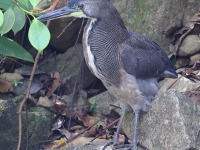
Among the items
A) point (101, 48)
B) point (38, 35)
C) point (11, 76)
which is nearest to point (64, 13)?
point (101, 48)

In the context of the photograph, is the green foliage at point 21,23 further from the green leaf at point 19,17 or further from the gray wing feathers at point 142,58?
the gray wing feathers at point 142,58

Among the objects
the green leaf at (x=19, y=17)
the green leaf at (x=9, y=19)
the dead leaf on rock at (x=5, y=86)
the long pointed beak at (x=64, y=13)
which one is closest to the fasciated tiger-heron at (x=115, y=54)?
the long pointed beak at (x=64, y=13)

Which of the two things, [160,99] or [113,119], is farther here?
[113,119]

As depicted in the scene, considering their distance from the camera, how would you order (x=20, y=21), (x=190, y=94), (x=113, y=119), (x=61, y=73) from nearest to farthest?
(x=20, y=21)
(x=190, y=94)
(x=113, y=119)
(x=61, y=73)

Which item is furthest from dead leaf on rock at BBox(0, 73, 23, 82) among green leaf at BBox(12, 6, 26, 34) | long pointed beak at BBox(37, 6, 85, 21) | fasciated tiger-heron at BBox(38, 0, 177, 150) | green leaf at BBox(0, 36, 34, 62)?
green leaf at BBox(12, 6, 26, 34)

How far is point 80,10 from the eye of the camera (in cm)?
411

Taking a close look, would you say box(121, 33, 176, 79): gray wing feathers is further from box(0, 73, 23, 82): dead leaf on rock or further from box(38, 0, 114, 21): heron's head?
box(0, 73, 23, 82): dead leaf on rock

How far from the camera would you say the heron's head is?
408 cm

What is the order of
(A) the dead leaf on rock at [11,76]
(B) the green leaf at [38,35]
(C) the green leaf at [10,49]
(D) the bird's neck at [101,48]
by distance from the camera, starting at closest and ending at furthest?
(B) the green leaf at [38,35] → (D) the bird's neck at [101,48] → (C) the green leaf at [10,49] → (A) the dead leaf on rock at [11,76]

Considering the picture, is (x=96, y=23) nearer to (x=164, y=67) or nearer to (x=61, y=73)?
(x=164, y=67)

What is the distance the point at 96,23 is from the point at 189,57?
1700mm

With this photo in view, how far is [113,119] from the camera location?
532 centimetres

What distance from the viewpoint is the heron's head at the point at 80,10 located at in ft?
13.4

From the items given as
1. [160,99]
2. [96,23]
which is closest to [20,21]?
[96,23]
